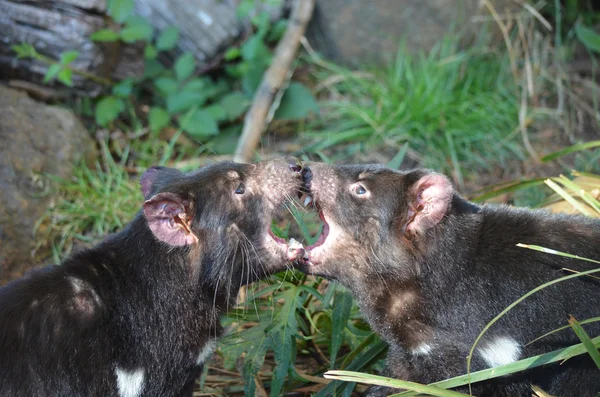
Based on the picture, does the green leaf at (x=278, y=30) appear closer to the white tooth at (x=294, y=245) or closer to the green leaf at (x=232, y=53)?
the green leaf at (x=232, y=53)

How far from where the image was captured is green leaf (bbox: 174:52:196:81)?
220 inches

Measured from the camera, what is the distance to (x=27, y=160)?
4.87m

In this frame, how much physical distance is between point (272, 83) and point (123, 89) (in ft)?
3.38

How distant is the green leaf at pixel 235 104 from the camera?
5660mm

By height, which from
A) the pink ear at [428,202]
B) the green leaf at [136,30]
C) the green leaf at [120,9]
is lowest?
the green leaf at [136,30]

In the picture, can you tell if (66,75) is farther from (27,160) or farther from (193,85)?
(193,85)

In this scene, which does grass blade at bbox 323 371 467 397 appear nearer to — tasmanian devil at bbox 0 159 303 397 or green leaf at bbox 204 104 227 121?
tasmanian devil at bbox 0 159 303 397

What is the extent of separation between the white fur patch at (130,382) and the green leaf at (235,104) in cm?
294

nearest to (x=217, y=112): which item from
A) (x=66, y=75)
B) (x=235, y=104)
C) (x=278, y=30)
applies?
(x=235, y=104)

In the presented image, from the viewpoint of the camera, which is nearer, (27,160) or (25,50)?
(27,160)

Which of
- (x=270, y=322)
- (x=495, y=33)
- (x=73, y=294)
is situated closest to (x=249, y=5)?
(x=495, y=33)

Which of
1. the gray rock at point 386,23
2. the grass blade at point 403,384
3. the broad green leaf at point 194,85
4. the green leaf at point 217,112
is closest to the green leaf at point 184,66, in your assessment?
the broad green leaf at point 194,85

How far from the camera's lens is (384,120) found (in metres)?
5.68

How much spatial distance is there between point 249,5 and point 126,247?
293 centimetres
